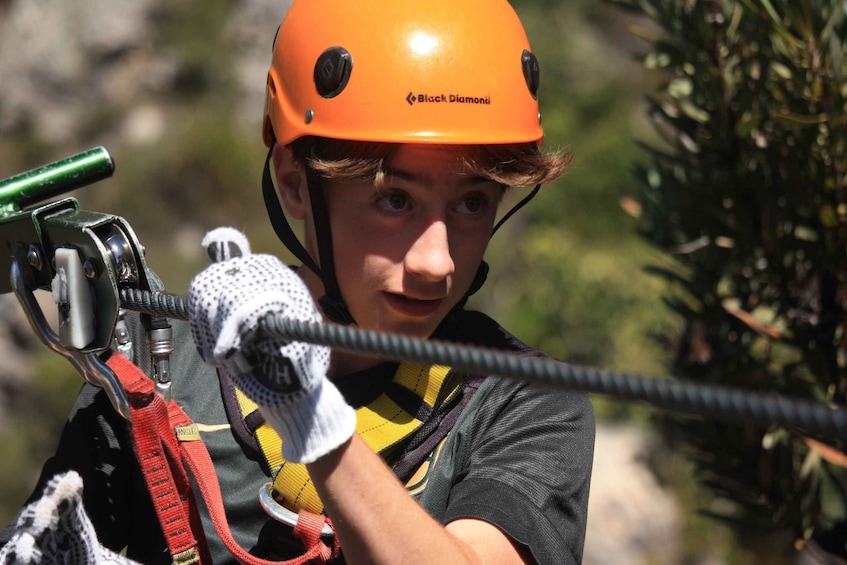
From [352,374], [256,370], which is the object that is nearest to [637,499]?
[352,374]

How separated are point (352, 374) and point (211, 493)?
0.39 m

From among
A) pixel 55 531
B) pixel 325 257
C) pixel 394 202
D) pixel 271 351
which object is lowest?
pixel 55 531

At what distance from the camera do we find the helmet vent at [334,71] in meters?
2.03

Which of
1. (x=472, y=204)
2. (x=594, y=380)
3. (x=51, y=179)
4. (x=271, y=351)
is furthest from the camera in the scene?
(x=51, y=179)

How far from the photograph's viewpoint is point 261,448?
205cm

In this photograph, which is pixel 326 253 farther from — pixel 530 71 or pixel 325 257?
pixel 530 71

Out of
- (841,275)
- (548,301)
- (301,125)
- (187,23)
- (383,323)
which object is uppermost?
(301,125)

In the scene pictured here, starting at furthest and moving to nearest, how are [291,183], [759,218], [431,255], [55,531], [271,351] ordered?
[759,218] → [291,183] → [431,255] → [55,531] → [271,351]

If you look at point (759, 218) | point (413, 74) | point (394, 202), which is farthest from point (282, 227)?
point (759, 218)


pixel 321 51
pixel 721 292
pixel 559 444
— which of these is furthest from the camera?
pixel 721 292

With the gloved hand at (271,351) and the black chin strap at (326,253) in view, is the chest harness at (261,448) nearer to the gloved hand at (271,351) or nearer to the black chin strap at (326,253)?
the black chin strap at (326,253)

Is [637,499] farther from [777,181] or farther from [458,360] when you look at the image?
[458,360]

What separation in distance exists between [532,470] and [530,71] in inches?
33.9

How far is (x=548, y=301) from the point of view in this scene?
25.1 feet
